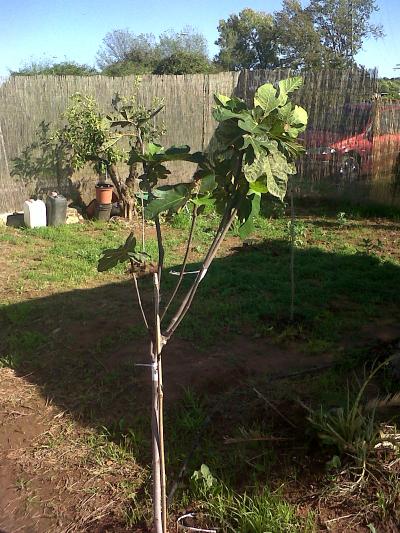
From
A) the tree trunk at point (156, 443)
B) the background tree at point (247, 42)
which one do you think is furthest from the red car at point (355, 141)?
the background tree at point (247, 42)

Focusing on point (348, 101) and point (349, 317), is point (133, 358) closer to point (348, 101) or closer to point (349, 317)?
point (349, 317)

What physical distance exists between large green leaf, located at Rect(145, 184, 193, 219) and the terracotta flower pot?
8101mm

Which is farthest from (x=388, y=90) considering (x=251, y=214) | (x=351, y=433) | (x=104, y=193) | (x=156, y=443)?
(x=156, y=443)

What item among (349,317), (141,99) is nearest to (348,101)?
(141,99)

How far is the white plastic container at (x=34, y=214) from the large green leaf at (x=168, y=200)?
7.81 meters

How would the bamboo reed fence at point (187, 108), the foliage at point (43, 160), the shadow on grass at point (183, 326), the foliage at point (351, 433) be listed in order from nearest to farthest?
the foliage at point (351, 433)
the shadow on grass at point (183, 326)
the bamboo reed fence at point (187, 108)
the foliage at point (43, 160)

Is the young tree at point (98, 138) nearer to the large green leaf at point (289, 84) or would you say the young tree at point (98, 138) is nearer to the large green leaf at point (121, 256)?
the large green leaf at point (121, 256)

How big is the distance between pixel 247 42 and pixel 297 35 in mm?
6606

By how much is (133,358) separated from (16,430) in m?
1.07

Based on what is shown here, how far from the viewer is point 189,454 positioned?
10.2 ft

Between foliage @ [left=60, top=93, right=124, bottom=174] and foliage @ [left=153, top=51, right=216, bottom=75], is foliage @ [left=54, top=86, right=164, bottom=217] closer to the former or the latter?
foliage @ [left=60, top=93, right=124, bottom=174]

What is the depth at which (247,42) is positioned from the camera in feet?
136

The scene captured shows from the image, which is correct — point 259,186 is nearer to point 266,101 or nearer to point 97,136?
point 266,101

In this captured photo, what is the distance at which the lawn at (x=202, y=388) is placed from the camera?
2805 millimetres
